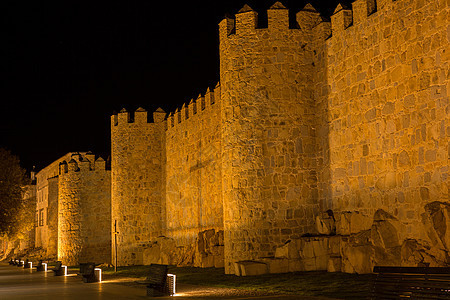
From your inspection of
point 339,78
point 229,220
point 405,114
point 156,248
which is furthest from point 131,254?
point 405,114

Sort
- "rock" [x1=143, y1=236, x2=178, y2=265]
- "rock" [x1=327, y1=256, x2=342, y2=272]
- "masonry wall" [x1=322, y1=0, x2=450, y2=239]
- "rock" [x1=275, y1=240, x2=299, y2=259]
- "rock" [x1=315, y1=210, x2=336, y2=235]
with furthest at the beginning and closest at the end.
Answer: "rock" [x1=143, y1=236, x2=178, y2=265] < "rock" [x1=315, y1=210, x2=336, y2=235] < "rock" [x1=275, y1=240, x2=299, y2=259] < "rock" [x1=327, y1=256, x2=342, y2=272] < "masonry wall" [x1=322, y1=0, x2=450, y2=239]

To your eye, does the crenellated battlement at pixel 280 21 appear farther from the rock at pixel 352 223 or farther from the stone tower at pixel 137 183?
the stone tower at pixel 137 183

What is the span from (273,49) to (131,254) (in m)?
12.5

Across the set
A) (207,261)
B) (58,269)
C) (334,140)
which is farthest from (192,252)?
(334,140)

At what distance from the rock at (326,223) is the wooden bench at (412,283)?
272 inches

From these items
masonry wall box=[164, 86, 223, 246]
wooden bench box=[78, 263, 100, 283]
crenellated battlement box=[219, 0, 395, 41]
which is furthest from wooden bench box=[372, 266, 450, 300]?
masonry wall box=[164, 86, 223, 246]

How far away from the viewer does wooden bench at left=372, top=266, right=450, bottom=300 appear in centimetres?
649

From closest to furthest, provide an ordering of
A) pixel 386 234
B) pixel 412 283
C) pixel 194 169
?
pixel 412 283 < pixel 386 234 < pixel 194 169

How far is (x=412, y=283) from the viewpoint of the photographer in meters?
6.79

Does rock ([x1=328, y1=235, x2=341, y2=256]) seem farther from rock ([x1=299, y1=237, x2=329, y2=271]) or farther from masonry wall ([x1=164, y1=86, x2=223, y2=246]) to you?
masonry wall ([x1=164, y1=86, x2=223, y2=246])

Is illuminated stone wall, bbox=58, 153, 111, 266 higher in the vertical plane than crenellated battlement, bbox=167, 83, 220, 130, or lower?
lower

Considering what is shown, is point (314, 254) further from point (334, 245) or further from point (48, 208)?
point (48, 208)

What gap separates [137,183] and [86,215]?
240 inches

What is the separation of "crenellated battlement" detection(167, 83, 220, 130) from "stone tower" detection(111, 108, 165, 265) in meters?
1.17
